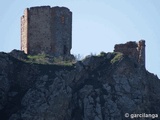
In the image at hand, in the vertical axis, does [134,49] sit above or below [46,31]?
below

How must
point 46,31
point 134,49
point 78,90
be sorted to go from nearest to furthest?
point 78,90, point 134,49, point 46,31

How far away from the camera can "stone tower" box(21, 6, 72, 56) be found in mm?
55781

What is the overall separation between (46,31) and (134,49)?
7.68 m

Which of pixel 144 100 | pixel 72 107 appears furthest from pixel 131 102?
pixel 72 107

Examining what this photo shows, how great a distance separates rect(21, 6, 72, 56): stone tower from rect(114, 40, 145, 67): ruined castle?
4699mm

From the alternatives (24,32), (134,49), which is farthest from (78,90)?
(24,32)

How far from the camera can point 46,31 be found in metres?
55.8

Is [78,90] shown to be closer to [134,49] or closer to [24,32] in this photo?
[134,49]

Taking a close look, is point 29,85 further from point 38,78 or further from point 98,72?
point 98,72

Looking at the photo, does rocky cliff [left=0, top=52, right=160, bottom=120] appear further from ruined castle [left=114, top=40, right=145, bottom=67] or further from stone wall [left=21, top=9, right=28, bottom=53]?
stone wall [left=21, top=9, right=28, bottom=53]

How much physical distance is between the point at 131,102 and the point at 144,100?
141cm

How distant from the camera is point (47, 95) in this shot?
49.6 meters

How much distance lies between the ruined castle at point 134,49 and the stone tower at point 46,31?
15.4ft

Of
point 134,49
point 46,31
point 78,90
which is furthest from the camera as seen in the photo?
point 46,31
